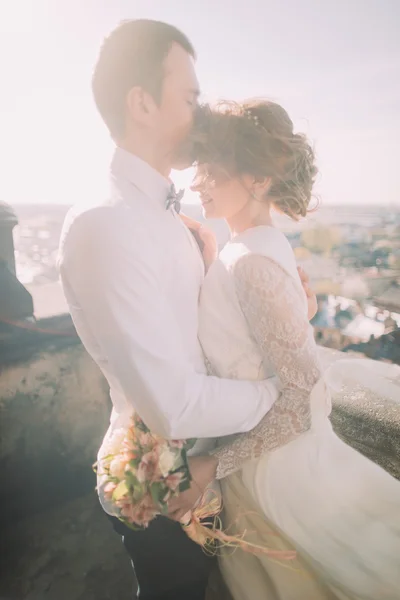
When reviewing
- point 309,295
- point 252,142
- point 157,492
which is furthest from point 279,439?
point 252,142

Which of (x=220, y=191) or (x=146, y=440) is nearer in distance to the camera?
(x=146, y=440)

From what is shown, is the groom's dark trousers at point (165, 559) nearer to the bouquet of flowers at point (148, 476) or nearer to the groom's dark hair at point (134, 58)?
the bouquet of flowers at point (148, 476)

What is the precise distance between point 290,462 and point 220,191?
1.06 metres

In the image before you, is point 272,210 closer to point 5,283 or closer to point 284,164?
point 284,164

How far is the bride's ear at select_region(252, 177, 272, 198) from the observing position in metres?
1.57

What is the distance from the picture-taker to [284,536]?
1350mm

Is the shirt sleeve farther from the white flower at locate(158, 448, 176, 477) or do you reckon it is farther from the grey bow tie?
the grey bow tie

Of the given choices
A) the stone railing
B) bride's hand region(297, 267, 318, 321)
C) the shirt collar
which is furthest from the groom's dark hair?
the stone railing

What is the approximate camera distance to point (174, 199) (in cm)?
141

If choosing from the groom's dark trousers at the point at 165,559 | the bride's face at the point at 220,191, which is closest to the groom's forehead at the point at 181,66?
the bride's face at the point at 220,191

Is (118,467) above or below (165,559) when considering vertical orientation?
above

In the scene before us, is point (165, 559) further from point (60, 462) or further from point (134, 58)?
point (134, 58)

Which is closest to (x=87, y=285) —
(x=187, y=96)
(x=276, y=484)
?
(x=187, y=96)

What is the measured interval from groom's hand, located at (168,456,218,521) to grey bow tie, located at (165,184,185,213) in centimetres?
89
